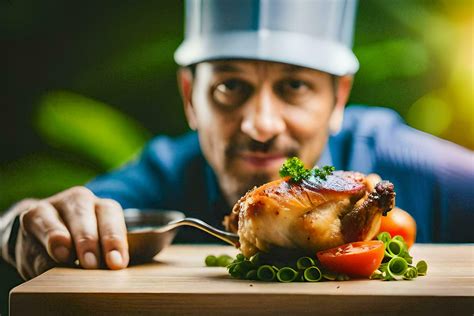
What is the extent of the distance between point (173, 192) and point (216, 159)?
0.75 feet

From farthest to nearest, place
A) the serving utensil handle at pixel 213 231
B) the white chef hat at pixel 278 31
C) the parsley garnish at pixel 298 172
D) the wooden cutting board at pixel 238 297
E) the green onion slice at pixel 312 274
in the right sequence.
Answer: the white chef hat at pixel 278 31
the serving utensil handle at pixel 213 231
the parsley garnish at pixel 298 172
the green onion slice at pixel 312 274
the wooden cutting board at pixel 238 297

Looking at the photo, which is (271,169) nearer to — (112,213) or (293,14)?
(293,14)

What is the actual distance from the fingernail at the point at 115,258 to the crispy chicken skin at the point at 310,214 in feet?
1.08

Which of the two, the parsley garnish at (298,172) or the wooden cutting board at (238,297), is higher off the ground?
the parsley garnish at (298,172)

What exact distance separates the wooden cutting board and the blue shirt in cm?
107

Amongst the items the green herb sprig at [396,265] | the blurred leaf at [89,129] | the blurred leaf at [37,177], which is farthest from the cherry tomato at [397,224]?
the blurred leaf at [37,177]

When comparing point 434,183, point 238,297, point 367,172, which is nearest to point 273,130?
point 367,172

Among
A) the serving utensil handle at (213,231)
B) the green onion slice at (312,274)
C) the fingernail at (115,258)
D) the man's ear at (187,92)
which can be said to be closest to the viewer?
the green onion slice at (312,274)

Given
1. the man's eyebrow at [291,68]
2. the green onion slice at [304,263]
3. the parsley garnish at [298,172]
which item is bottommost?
the green onion slice at [304,263]

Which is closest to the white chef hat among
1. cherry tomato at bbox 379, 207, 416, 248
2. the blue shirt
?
the blue shirt

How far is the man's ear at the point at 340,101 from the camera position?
2.56 meters

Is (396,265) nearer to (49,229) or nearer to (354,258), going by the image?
(354,258)

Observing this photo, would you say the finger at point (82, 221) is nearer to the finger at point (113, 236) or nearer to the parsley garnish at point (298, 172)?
the finger at point (113, 236)

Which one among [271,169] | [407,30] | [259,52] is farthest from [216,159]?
[407,30]
